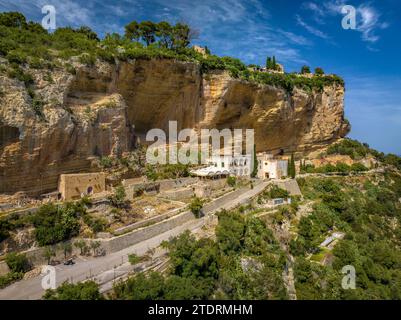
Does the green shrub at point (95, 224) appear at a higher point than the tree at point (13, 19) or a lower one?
lower

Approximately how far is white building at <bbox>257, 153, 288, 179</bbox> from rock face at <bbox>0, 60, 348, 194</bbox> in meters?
3.04

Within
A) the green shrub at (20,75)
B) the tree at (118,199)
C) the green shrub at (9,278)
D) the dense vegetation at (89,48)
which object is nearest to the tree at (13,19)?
the dense vegetation at (89,48)

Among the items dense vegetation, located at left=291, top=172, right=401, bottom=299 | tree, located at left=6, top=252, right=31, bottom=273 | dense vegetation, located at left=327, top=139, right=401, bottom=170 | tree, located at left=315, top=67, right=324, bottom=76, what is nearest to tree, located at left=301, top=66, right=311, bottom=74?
tree, located at left=315, top=67, right=324, bottom=76

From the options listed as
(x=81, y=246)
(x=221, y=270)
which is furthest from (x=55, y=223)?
(x=221, y=270)

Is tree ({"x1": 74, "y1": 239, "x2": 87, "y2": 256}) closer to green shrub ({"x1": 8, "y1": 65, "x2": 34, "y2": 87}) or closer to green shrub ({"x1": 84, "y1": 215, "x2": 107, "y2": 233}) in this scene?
green shrub ({"x1": 84, "y1": 215, "x2": 107, "y2": 233})

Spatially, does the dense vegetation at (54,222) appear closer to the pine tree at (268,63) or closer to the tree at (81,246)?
the tree at (81,246)

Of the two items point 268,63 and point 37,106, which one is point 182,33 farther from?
point 37,106

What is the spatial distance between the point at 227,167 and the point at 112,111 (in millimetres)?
10388

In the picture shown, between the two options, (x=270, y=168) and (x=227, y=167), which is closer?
(x=227, y=167)

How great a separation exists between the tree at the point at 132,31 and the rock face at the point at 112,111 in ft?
23.7

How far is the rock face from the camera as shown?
14.1 m

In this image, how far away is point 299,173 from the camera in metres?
30.1

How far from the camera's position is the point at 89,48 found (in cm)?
1811

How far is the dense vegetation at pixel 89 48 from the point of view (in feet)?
50.1
